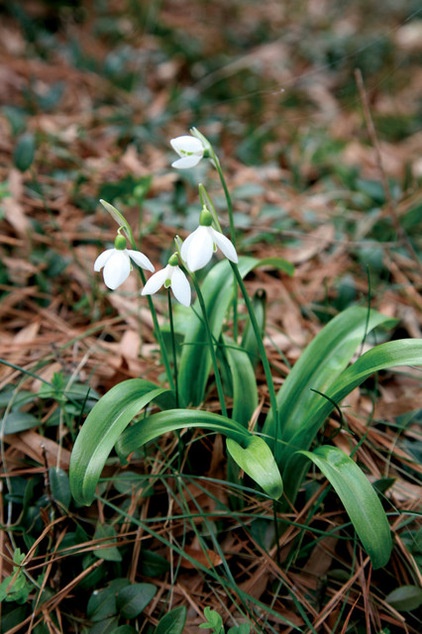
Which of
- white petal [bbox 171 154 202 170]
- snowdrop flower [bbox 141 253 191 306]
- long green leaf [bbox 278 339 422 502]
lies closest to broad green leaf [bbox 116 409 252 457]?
long green leaf [bbox 278 339 422 502]

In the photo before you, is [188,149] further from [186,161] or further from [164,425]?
[164,425]

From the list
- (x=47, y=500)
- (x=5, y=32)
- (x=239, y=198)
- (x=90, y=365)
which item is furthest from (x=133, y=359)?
(x=5, y=32)

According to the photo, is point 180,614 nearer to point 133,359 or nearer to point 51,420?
point 51,420

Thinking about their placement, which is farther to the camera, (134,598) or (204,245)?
(134,598)

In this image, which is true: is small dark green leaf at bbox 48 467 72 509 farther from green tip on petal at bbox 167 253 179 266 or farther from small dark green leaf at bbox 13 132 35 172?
small dark green leaf at bbox 13 132 35 172

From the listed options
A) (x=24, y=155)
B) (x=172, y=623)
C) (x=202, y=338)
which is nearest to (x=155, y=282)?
(x=202, y=338)
